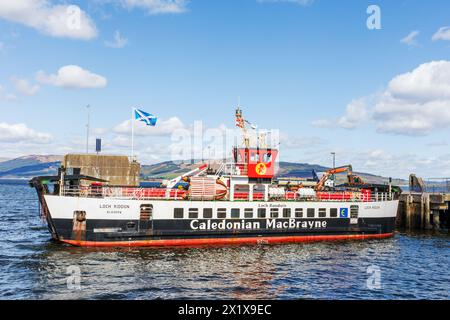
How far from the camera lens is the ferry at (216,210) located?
33.0 meters

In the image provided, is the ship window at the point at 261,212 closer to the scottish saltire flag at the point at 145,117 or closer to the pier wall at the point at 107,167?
the scottish saltire flag at the point at 145,117

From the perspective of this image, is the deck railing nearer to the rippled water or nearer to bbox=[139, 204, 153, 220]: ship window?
bbox=[139, 204, 153, 220]: ship window

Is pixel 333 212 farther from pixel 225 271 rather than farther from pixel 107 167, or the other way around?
pixel 107 167

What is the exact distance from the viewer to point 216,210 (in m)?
36.2

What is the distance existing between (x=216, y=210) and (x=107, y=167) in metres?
27.0

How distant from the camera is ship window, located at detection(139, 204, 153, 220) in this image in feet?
112

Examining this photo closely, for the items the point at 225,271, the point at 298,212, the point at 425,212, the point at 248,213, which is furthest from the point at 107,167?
the point at 425,212

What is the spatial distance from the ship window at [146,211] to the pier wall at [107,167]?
78.3 ft

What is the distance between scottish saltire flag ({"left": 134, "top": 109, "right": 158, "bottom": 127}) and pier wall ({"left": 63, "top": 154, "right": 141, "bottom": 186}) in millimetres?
17619

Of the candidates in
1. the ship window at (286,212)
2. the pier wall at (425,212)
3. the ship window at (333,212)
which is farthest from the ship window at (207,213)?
the pier wall at (425,212)

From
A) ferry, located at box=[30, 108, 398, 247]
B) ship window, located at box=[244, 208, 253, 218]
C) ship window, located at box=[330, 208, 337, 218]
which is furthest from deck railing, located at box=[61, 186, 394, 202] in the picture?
ship window, located at box=[244, 208, 253, 218]
